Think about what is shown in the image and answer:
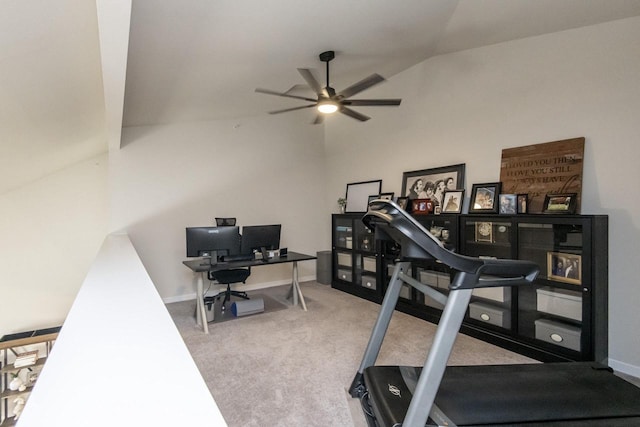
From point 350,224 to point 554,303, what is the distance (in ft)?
9.22

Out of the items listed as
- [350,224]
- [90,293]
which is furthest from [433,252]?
[350,224]

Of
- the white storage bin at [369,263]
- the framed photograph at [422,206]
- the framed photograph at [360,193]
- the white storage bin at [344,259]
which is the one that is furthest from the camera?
the white storage bin at [344,259]

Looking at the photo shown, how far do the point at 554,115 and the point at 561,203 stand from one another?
2.73 feet

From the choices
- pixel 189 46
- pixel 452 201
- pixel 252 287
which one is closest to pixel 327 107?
pixel 189 46

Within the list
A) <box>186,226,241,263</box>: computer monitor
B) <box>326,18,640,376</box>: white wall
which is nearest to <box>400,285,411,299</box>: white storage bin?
<box>326,18,640,376</box>: white wall

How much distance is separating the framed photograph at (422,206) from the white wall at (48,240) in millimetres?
4773

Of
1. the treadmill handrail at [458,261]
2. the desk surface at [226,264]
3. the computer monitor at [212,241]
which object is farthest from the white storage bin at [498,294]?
the computer monitor at [212,241]

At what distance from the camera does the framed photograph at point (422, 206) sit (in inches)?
154

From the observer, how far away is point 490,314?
3141 mm

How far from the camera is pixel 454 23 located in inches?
119

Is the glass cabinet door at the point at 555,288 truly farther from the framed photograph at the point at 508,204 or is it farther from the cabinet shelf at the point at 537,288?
the framed photograph at the point at 508,204

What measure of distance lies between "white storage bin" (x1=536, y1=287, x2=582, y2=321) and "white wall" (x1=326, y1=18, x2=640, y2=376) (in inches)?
11.6

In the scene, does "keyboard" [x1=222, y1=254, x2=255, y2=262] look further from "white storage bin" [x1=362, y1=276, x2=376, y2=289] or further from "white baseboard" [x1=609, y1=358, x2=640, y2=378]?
"white baseboard" [x1=609, y1=358, x2=640, y2=378]

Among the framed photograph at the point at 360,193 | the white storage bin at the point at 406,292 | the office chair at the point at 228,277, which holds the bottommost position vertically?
the white storage bin at the point at 406,292
